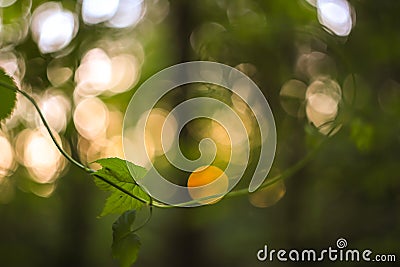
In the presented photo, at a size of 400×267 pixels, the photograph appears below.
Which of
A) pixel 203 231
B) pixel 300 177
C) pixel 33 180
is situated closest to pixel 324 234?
pixel 300 177

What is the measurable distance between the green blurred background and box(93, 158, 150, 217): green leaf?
0.27m

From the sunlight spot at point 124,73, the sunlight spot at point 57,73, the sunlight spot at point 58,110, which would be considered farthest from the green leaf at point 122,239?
the sunlight spot at point 124,73

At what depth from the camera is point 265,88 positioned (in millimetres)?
942

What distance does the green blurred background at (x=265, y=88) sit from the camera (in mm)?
772

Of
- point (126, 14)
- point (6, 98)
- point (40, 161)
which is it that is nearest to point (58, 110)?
point (126, 14)

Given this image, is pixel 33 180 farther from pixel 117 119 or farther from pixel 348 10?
pixel 348 10

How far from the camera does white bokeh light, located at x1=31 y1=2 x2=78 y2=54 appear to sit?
0.79 meters

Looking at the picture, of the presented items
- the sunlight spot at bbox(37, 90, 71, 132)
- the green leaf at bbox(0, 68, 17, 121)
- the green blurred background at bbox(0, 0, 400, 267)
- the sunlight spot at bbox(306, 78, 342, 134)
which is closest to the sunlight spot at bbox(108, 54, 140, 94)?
the green blurred background at bbox(0, 0, 400, 267)

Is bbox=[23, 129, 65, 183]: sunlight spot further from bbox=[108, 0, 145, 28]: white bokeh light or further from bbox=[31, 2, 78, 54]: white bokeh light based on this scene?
bbox=[31, 2, 78, 54]: white bokeh light

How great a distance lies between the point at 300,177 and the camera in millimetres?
1215

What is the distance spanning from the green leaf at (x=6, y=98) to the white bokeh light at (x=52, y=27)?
1.47 feet

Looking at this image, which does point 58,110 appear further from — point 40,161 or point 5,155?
point 40,161

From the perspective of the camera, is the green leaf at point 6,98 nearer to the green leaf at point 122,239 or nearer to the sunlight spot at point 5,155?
Result: the green leaf at point 122,239

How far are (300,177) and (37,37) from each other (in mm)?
687
